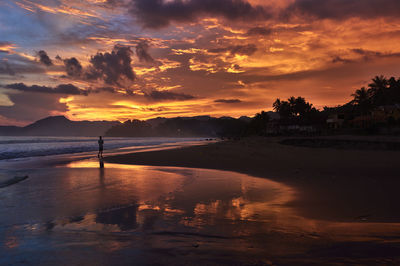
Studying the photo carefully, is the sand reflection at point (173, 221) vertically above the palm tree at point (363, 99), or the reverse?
the palm tree at point (363, 99)

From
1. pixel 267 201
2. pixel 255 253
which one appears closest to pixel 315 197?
pixel 267 201

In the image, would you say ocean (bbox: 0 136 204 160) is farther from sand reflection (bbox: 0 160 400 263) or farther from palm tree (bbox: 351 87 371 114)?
palm tree (bbox: 351 87 371 114)

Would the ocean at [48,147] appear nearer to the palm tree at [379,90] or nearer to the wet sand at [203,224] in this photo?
the wet sand at [203,224]

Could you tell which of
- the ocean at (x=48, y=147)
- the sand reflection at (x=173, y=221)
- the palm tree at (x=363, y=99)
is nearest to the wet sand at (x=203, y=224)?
the sand reflection at (x=173, y=221)

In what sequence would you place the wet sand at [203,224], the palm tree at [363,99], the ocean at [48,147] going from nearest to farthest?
the wet sand at [203,224] < the ocean at [48,147] < the palm tree at [363,99]

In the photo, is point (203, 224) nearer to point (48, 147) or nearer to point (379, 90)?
point (48, 147)

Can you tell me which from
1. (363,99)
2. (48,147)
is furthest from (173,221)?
(363,99)

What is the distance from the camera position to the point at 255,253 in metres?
4.36

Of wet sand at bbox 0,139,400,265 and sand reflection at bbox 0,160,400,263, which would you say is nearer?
wet sand at bbox 0,139,400,265

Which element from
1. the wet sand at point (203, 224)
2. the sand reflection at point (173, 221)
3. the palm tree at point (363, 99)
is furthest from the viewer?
the palm tree at point (363, 99)

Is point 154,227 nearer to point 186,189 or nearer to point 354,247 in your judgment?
point 354,247

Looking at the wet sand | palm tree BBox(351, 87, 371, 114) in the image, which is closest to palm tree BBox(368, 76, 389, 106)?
palm tree BBox(351, 87, 371, 114)

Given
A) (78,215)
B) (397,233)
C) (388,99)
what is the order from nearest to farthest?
(397,233)
(78,215)
(388,99)

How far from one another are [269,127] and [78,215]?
101663 mm
